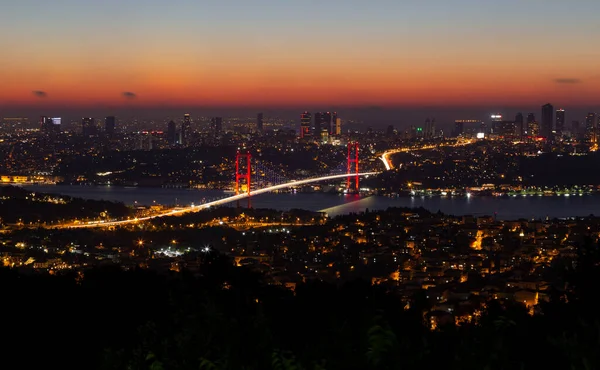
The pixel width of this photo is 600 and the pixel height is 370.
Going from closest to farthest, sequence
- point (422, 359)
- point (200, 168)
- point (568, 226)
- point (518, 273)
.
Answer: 1. point (422, 359)
2. point (518, 273)
3. point (568, 226)
4. point (200, 168)

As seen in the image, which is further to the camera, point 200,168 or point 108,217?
point 200,168

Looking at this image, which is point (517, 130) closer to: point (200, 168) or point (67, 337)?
point (200, 168)

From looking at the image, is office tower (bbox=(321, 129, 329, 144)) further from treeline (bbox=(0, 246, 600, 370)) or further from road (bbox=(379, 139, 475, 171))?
treeline (bbox=(0, 246, 600, 370))

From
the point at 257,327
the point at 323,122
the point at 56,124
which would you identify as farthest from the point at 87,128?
the point at 257,327

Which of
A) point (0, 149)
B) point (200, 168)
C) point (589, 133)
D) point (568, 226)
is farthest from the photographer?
point (589, 133)

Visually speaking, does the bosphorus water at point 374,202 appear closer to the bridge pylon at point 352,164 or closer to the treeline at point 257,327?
the bridge pylon at point 352,164

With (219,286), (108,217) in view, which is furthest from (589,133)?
(219,286)
